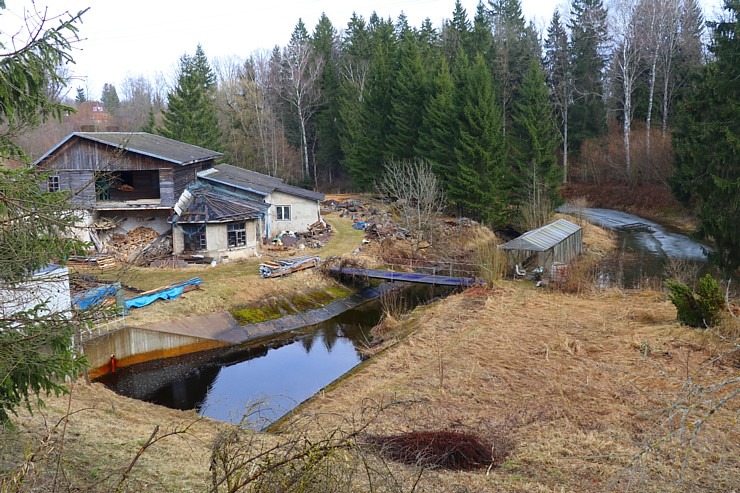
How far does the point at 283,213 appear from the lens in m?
35.7

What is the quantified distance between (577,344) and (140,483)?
12889 mm

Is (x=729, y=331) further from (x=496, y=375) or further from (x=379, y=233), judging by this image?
(x=379, y=233)

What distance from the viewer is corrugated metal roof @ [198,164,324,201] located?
34.0 m

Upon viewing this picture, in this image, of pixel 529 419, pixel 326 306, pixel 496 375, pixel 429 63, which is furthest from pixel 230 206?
pixel 429 63

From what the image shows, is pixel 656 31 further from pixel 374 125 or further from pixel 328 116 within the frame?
pixel 328 116

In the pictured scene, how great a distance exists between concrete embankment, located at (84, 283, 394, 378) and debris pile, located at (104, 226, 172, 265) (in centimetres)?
691

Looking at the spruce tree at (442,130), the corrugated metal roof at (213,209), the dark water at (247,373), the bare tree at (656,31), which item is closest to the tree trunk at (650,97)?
the bare tree at (656,31)

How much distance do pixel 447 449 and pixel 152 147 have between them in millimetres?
25655

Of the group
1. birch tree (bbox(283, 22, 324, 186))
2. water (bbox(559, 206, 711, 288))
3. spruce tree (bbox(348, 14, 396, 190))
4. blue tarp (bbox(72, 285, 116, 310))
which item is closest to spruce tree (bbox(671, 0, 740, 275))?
water (bbox(559, 206, 711, 288))

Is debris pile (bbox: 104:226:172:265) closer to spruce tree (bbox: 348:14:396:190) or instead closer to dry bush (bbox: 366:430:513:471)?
dry bush (bbox: 366:430:513:471)

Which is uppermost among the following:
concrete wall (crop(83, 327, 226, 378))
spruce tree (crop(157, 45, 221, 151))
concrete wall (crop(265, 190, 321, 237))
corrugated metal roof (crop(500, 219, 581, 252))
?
spruce tree (crop(157, 45, 221, 151))

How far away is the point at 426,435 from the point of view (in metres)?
11.1

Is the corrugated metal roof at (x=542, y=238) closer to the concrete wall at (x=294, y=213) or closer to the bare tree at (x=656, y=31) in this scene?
the concrete wall at (x=294, y=213)

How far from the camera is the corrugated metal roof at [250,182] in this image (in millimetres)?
34000
